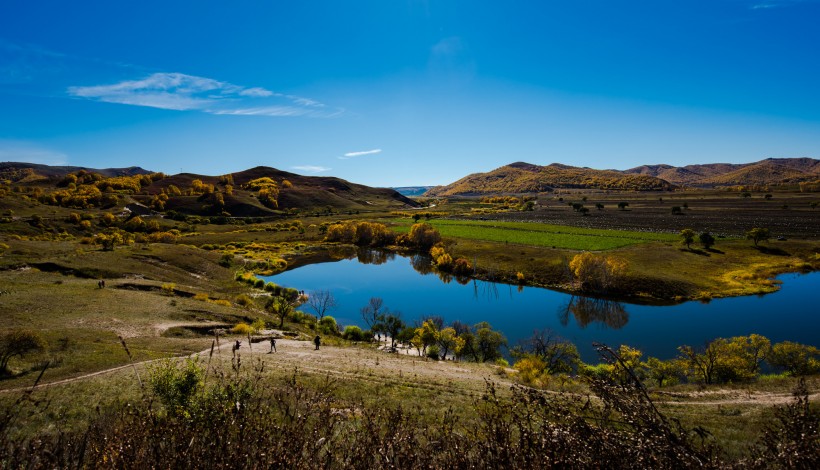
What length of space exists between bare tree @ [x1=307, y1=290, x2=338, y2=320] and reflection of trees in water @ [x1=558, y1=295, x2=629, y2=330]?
3473cm

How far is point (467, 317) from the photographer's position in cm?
5319

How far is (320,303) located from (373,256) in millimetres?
41637

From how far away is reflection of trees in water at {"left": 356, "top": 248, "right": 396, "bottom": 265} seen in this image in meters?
94.5

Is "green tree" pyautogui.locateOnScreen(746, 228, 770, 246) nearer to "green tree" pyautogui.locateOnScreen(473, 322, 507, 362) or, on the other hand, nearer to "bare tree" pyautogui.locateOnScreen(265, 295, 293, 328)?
"green tree" pyautogui.locateOnScreen(473, 322, 507, 362)

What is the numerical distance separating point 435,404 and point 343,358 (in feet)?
44.5

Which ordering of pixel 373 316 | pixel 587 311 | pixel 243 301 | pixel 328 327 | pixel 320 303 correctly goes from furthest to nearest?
pixel 320 303, pixel 373 316, pixel 587 311, pixel 243 301, pixel 328 327

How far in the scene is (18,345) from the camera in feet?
69.4

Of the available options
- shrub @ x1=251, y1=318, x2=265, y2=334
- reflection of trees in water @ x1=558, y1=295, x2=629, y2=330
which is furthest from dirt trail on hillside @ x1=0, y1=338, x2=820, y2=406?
reflection of trees in water @ x1=558, y1=295, x2=629, y2=330

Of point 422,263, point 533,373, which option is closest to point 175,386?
point 533,373

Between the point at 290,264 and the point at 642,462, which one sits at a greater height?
the point at 642,462

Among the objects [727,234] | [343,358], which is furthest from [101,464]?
[727,234]

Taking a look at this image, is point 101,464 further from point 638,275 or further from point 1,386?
point 638,275

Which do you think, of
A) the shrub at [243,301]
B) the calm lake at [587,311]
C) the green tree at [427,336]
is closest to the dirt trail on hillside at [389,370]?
the green tree at [427,336]

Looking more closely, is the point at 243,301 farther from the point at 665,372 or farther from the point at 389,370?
the point at 665,372
